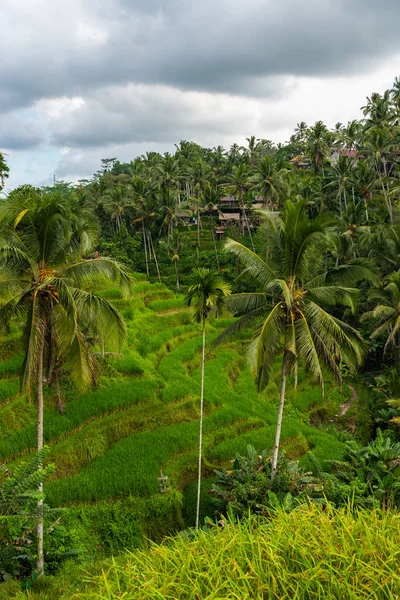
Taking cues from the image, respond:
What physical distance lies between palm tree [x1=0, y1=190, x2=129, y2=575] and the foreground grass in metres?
4.96

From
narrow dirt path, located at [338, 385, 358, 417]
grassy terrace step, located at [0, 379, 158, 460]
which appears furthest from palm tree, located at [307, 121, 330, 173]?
grassy terrace step, located at [0, 379, 158, 460]

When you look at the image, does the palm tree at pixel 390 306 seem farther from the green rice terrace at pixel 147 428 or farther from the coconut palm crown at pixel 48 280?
the coconut palm crown at pixel 48 280

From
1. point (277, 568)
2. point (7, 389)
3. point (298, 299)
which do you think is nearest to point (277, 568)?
point (277, 568)

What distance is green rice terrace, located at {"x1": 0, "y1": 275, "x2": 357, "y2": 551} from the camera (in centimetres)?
1222

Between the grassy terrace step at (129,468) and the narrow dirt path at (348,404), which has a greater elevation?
the grassy terrace step at (129,468)

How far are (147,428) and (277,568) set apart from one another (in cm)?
1198

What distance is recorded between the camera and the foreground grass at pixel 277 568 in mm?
4000

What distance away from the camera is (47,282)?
342 inches

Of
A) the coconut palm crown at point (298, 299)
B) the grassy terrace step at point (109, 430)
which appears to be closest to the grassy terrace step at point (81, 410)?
the grassy terrace step at point (109, 430)

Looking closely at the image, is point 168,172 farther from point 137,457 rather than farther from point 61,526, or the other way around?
point 61,526

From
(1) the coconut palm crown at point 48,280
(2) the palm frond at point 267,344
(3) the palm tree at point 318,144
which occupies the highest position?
(3) the palm tree at point 318,144

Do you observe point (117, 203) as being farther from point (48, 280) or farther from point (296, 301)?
point (48, 280)

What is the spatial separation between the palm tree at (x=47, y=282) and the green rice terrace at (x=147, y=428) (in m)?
2.41

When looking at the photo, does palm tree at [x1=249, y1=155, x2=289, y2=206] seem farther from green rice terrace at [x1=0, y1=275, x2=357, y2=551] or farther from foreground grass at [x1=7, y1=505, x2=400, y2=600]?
foreground grass at [x1=7, y1=505, x2=400, y2=600]
